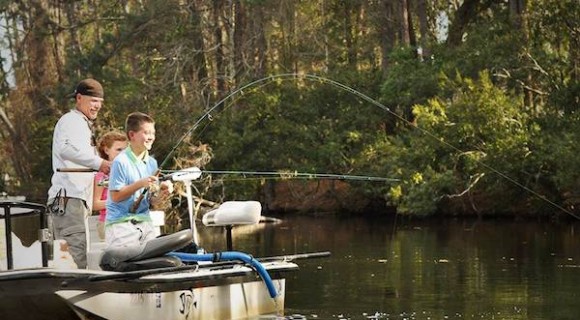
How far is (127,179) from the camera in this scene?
11.5 m

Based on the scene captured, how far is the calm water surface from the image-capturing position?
1481 cm

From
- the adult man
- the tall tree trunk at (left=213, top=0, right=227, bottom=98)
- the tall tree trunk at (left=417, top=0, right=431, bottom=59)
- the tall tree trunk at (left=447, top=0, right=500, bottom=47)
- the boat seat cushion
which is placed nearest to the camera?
the boat seat cushion

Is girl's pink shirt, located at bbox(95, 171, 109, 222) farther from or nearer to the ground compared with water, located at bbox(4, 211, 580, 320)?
farther from the ground

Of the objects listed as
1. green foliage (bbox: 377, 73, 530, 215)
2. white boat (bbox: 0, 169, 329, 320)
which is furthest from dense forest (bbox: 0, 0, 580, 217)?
white boat (bbox: 0, 169, 329, 320)

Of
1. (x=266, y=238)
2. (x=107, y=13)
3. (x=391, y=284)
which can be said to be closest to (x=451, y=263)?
(x=391, y=284)

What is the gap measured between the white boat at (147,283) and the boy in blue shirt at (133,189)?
8.5 inches

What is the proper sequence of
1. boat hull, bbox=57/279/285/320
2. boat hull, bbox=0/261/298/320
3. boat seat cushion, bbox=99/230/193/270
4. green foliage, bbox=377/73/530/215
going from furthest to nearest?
green foliage, bbox=377/73/530/215
boat seat cushion, bbox=99/230/193/270
boat hull, bbox=57/279/285/320
boat hull, bbox=0/261/298/320

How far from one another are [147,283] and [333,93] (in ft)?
93.3

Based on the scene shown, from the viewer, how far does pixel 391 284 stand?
A: 1742cm

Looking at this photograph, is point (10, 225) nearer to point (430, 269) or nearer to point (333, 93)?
point (430, 269)

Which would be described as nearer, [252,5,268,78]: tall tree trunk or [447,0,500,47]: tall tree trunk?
[447,0,500,47]: tall tree trunk

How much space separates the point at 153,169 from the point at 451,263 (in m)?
9.37

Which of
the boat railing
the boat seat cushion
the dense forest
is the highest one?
the dense forest

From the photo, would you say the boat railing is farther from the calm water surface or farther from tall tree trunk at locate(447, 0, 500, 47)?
tall tree trunk at locate(447, 0, 500, 47)
